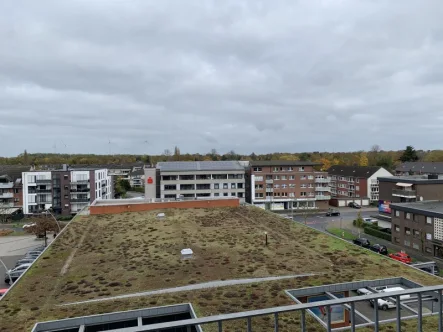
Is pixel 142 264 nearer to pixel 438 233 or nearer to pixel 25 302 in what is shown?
pixel 25 302

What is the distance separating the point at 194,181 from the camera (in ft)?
200

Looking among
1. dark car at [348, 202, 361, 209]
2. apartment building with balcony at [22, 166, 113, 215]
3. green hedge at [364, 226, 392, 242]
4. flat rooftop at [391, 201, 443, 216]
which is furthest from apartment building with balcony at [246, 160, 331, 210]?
apartment building with balcony at [22, 166, 113, 215]

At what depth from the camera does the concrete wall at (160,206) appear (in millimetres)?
35969

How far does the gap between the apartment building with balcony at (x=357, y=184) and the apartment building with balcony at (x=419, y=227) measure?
30.6 m

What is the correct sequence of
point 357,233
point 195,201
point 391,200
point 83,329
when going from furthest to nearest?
point 391,200, point 357,233, point 195,201, point 83,329

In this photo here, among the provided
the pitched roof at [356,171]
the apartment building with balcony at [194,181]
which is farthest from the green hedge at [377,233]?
the pitched roof at [356,171]

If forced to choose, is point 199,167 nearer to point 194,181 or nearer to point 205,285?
point 194,181

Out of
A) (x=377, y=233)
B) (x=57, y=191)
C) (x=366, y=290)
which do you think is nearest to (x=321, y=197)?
(x=377, y=233)

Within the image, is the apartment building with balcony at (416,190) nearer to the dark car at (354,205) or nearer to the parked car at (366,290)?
the dark car at (354,205)

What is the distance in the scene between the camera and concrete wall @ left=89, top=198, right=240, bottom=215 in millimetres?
35969

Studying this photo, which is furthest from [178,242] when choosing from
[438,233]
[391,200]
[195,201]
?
[391,200]

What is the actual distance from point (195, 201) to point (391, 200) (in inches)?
1103

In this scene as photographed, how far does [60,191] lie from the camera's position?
5888 cm

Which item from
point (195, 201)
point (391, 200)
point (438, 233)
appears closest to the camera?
point (438, 233)
